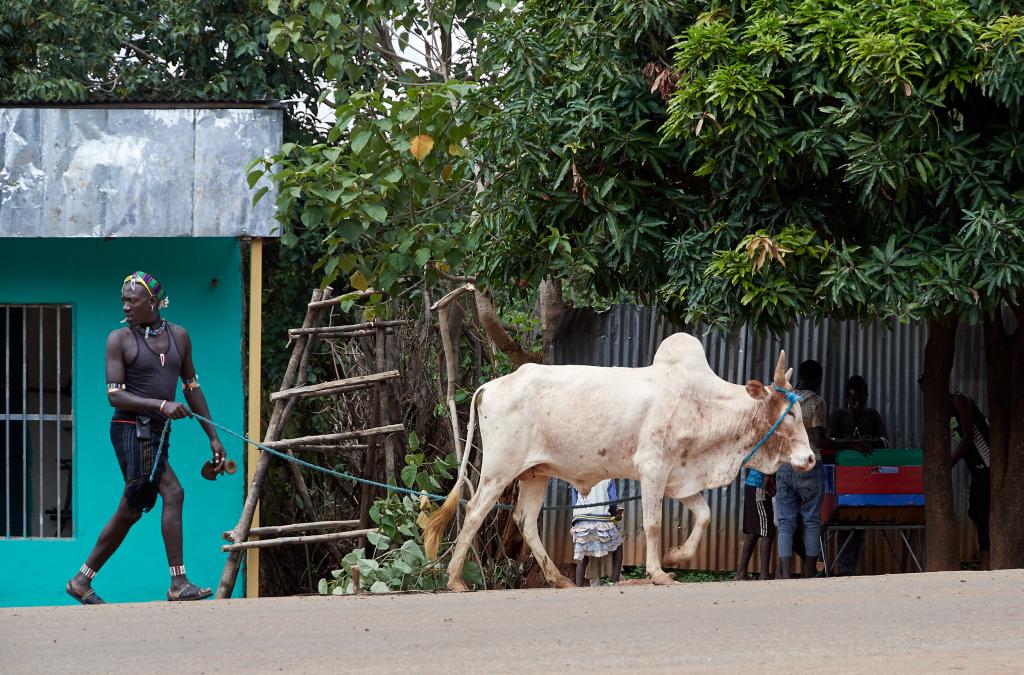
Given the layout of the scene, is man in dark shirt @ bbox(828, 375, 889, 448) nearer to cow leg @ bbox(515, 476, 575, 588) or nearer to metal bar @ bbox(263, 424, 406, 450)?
cow leg @ bbox(515, 476, 575, 588)

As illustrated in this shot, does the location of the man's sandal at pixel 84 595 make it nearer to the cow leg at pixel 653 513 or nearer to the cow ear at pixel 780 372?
the cow leg at pixel 653 513

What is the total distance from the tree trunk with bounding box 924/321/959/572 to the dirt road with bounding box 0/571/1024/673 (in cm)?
162

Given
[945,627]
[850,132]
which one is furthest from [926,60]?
[945,627]

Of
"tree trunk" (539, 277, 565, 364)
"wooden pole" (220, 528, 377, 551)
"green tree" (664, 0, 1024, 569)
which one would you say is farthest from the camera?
"tree trunk" (539, 277, 565, 364)

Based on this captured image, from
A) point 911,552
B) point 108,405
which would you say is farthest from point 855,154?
point 108,405

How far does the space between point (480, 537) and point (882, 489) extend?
3.25m

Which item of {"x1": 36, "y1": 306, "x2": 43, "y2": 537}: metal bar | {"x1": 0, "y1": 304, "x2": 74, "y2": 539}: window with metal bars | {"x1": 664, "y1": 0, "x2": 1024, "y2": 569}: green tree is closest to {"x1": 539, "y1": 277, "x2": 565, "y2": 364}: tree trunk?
{"x1": 664, "y1": 0, "x2": 1024, "y2": 569}: green tree

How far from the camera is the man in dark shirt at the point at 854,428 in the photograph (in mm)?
10336

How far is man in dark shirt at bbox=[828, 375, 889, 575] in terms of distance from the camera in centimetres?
1034

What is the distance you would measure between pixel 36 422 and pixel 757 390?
227 inches

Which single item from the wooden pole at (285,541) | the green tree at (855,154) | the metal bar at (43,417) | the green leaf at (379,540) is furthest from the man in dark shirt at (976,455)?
the metal bar at (43,417)

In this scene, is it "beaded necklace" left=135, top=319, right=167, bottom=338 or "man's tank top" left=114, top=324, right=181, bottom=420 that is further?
"beaded necklace" left=135, top=319, right=167, bottom=338

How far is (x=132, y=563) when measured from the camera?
33.1ft

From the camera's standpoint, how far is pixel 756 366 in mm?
10930
